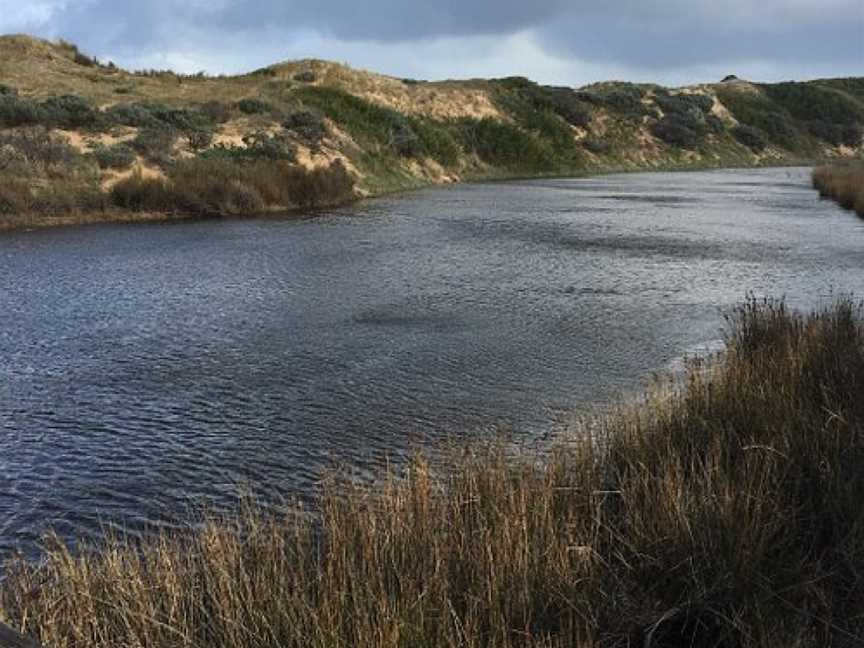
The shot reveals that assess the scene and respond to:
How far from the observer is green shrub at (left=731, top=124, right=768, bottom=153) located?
100062 mm

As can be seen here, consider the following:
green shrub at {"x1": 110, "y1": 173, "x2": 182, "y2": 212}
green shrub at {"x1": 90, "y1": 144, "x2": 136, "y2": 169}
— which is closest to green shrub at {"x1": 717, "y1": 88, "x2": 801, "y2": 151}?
green shrub at {"x1": 90, "y1": 144, "x2": 136, "y2": 169}

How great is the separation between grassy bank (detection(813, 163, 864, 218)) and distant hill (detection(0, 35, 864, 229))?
78.0 ft

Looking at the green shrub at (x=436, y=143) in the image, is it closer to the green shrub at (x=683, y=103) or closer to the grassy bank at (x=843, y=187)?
the grassy bank at (x=843, y=187)

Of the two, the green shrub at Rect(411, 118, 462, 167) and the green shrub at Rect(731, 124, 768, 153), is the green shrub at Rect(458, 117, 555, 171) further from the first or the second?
the green shrub at Rect(731, 124, 768, 153)

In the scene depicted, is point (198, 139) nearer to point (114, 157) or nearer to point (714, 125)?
point (114, 157)

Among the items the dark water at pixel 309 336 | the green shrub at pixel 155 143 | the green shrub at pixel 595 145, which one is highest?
the green shrub at pixel 595 145

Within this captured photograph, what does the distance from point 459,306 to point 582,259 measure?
8.09m

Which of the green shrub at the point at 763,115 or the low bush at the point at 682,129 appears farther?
the green shrub at the point at 763,115

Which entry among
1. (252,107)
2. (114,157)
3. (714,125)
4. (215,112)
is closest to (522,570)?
(114,157)

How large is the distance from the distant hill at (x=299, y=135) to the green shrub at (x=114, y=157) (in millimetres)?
82

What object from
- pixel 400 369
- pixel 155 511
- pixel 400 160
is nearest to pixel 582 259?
pixel 400 369

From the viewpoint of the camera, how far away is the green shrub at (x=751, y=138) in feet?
328

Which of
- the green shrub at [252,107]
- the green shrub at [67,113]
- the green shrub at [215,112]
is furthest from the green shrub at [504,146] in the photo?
the green shrub at [67,113]

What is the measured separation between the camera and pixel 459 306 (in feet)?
61.2
